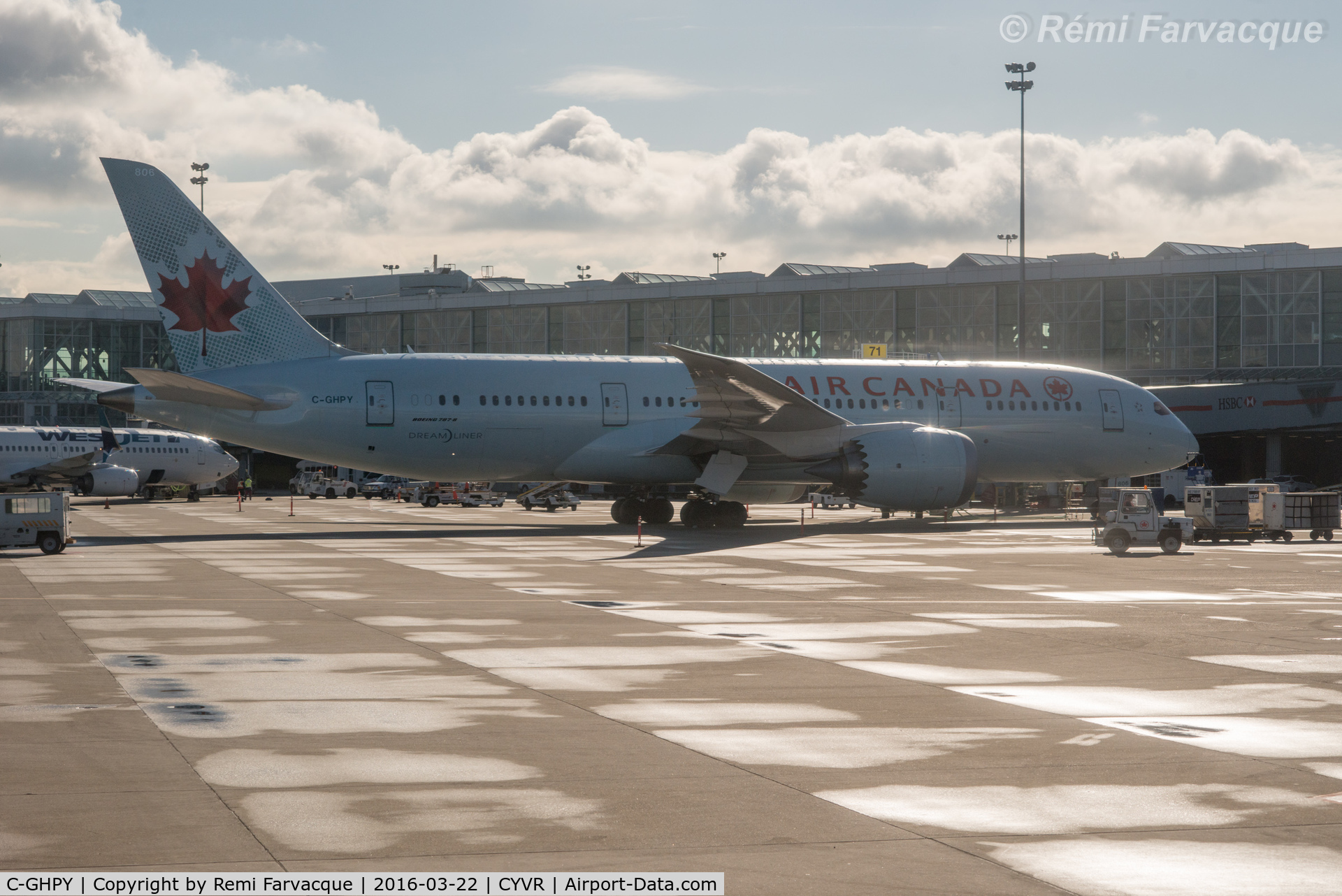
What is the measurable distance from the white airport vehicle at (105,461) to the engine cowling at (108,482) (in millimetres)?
33

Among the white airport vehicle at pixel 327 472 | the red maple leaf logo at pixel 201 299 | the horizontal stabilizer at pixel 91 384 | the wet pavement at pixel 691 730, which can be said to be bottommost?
the wet pavement at pixel 691 730

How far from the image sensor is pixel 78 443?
6738 centimetres

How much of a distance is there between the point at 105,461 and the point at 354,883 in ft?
214

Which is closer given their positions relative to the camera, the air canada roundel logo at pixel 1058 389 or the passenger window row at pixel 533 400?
the passenger window row at pixel 533 400

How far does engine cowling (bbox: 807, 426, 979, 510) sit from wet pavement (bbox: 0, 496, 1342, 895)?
11652 mm

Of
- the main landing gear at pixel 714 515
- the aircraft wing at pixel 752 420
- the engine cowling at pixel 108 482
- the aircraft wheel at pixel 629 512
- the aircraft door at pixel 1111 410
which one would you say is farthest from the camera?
the engine cowling at pixel 108 482

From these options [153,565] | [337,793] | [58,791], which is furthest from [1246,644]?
[153,565]

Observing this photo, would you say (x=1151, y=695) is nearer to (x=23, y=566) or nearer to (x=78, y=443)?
(x=23, y=566)

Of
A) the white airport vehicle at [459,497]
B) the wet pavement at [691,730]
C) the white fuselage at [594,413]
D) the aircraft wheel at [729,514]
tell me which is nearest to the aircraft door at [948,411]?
the white fuselage at [594,413]

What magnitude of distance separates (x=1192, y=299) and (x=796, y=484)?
151 ft

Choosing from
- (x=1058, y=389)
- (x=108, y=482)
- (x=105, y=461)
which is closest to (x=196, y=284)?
(x=1058, y=389)

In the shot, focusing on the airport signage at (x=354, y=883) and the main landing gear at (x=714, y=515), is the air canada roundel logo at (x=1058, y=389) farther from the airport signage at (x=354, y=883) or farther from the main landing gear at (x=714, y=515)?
the airport signage at (x=354, y=883)

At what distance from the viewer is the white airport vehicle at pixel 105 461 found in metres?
65.0

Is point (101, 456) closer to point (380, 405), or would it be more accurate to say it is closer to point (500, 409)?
point (380, 405)
